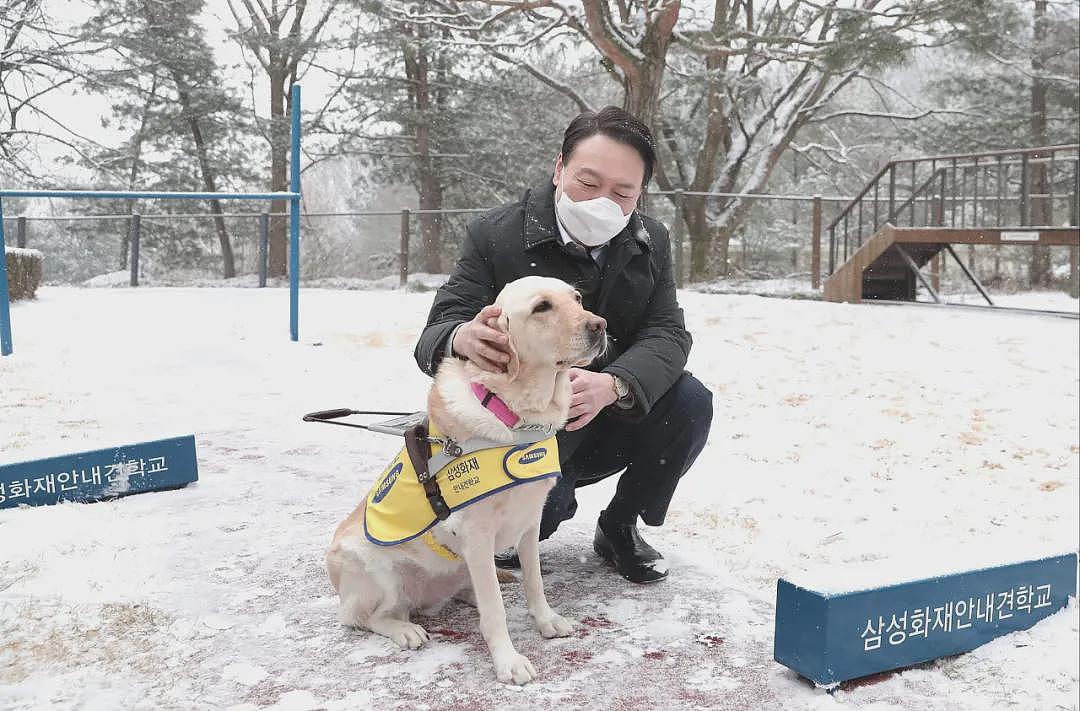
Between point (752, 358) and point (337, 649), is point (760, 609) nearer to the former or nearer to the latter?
point (337, 649)

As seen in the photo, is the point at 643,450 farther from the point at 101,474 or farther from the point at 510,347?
the point at 101,474

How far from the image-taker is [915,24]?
10367 mm

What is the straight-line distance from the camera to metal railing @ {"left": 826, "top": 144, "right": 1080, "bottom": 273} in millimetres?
9742

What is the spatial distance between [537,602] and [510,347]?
72 cm

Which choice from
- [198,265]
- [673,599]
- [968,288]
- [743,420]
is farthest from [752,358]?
[198,265]

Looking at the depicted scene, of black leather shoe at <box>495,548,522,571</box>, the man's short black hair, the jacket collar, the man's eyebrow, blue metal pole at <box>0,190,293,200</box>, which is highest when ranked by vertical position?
blue metal pole at <box>0,190,293,200</box>

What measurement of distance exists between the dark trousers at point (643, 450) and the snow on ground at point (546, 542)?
0.25 m

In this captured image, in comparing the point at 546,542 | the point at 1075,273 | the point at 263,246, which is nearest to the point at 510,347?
the point at 546,542

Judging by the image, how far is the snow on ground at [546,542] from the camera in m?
1.91

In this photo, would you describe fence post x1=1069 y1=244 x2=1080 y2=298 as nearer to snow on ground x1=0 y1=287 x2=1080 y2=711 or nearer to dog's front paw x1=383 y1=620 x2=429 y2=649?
snow on ground x1=0 y1=287 x2=1080 y2=711

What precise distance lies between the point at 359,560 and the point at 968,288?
54.8ft

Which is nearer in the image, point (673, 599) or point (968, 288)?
point (673, 599)

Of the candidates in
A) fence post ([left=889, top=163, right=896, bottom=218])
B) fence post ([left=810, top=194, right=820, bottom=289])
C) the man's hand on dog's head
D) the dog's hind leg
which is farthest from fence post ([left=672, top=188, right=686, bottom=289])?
the man's hand on dog's head

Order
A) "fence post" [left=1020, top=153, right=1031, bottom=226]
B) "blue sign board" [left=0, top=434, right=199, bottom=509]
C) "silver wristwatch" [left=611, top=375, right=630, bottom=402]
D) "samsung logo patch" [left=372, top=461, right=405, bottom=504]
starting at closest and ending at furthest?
"samsung logo patch" [left=372, top=461, right=405, bottom=504] < "silver wristwatch" [left=611, top=375, right=630, bottom=402] < "blue sign board" [left=0, top=434, right=199, bottom=509] < "fence post" [left=1020, top=153, right=1031, bottom=226]
